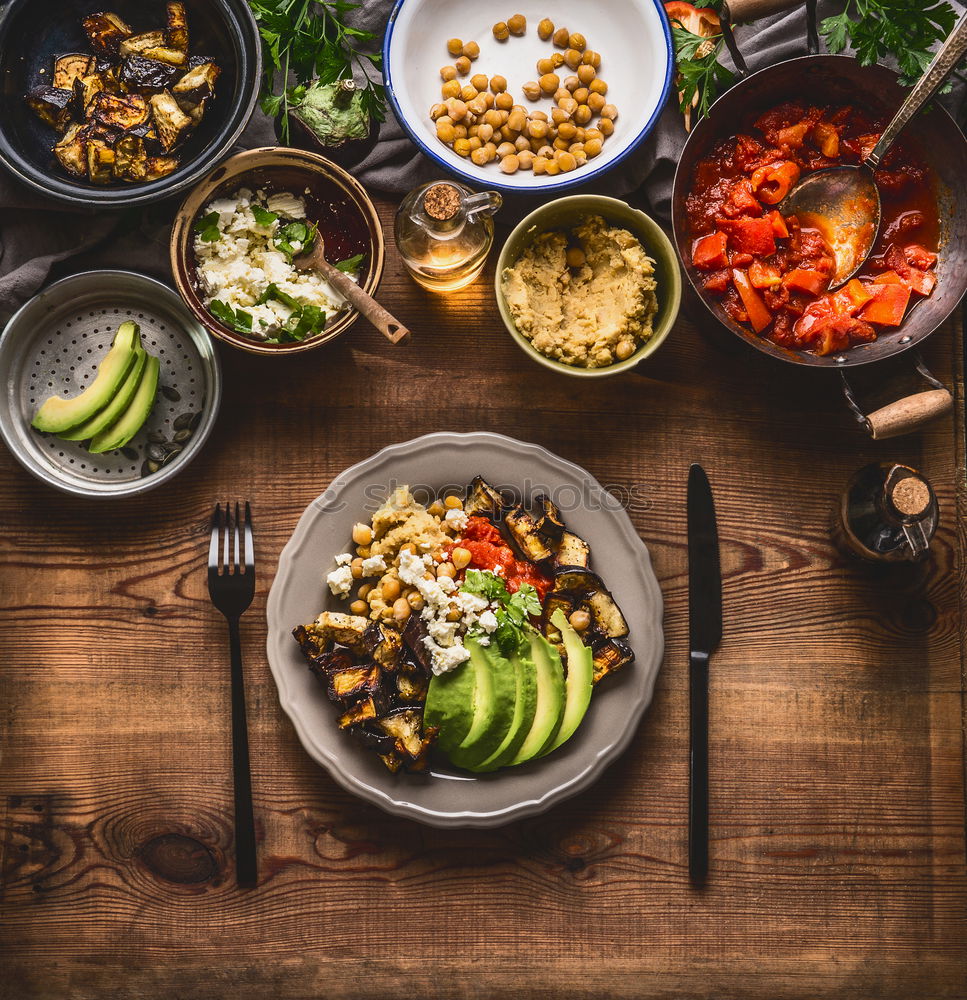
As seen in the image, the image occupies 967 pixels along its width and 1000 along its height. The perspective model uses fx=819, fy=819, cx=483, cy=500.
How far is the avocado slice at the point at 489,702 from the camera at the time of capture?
7.76 feet

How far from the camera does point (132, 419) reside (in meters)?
2.55

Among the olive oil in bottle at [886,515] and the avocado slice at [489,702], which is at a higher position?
the olive oil in bottle at [886,515]

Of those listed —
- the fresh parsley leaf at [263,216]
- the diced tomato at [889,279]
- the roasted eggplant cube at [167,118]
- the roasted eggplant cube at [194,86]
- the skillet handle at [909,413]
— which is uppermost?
the roasted eggplant cube at [194,86]

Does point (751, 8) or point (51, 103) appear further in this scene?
point (51, 103)

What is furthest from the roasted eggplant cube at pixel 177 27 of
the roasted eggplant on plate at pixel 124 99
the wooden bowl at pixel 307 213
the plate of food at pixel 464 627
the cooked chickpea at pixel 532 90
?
the plate of food at pixel 464 627

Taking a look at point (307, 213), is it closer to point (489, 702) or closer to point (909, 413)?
point (489, 702)

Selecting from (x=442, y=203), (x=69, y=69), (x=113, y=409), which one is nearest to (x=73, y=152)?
(x=69, y=69)

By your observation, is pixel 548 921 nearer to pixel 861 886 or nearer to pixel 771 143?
pixel 861 886

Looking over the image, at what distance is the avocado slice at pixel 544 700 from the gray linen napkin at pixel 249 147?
1413 mm

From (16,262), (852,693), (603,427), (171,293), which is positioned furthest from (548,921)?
(16,262)

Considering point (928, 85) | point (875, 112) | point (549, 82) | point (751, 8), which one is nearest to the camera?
point (928, 85)

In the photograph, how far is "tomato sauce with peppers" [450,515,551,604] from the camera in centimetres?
256

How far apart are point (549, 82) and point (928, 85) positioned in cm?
111

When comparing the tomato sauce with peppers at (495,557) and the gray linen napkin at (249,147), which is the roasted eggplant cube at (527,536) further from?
the gray linen napkin at (249,147)
